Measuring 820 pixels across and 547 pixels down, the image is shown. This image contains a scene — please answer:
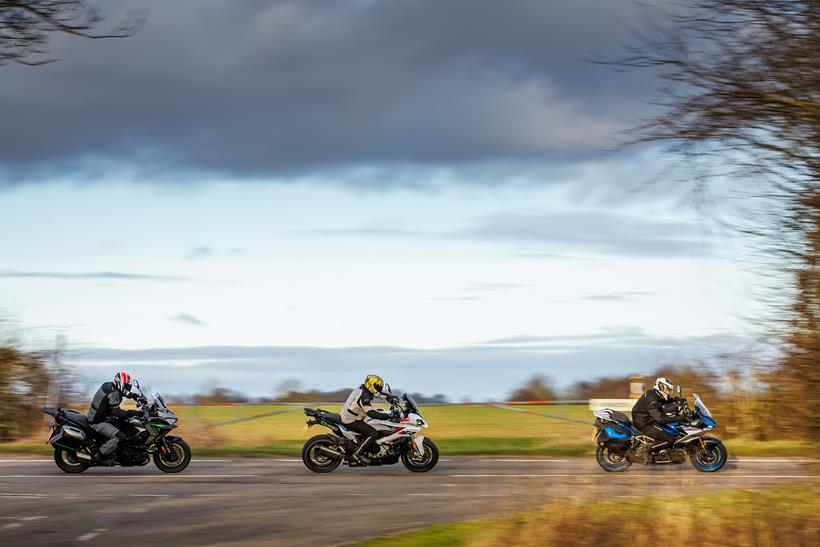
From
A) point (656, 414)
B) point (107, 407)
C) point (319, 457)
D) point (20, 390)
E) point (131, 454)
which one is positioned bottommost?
point (319, 457)

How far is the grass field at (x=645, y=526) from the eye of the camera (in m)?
9.64

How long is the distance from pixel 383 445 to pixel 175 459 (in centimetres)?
377

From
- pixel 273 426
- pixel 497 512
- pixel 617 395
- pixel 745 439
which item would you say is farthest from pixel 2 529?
pixel 617 395

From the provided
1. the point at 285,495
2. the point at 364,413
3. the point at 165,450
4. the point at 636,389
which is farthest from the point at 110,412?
the point at 636,389

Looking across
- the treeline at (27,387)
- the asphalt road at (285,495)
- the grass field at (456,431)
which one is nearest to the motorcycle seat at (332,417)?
the asphalt road at (285,495)

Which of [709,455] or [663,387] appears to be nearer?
[709,455]

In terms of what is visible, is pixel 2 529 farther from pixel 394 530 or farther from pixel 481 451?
pixel 481 451

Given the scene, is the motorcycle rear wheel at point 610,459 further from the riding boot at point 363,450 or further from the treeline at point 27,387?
the treeline at point 27,387

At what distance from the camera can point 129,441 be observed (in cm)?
1947

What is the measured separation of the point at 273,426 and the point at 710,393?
1120 centimetres

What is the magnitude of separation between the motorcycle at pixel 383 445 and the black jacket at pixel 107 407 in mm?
3416

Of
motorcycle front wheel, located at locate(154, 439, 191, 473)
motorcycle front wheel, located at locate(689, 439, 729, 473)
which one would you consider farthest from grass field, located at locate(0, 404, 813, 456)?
motorcycle front wheel, located at locate(154, 439, 191, 473)

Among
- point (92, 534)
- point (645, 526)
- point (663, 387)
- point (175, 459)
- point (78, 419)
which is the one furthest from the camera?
point (663, 387)

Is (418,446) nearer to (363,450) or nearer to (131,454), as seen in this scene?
(363,450)
